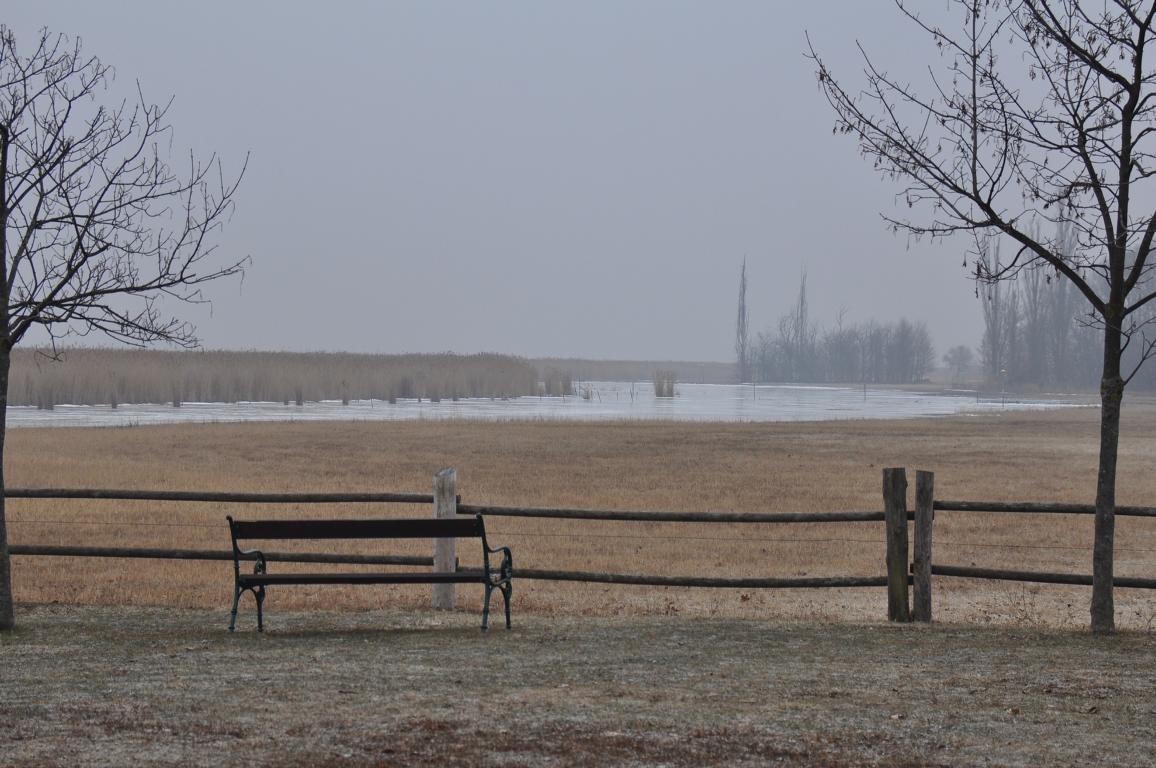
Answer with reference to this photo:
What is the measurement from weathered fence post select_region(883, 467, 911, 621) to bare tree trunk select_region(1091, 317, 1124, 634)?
1501 millimetres

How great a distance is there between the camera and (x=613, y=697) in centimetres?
721

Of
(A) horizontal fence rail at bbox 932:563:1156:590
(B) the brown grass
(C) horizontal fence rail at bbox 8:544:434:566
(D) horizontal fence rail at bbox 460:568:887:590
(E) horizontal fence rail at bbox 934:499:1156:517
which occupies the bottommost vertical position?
(B) the brown grass

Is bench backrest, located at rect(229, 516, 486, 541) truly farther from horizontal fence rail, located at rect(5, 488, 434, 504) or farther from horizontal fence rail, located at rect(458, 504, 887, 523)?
horizontal fence rail, located at rect(5, 488, 434, 504)

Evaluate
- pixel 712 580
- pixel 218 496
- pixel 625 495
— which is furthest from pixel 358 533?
pixel 625 495

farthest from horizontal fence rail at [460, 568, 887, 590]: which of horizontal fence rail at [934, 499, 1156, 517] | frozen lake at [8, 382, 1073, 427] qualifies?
frozen lake at [8, 382, 1073, 427]

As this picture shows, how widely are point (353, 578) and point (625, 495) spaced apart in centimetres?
1780

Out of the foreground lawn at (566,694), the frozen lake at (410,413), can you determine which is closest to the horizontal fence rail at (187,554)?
the foreground lawn at (566,694)

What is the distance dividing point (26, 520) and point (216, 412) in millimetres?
40930

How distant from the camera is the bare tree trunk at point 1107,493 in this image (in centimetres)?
959

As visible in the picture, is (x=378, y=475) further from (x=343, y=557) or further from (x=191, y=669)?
(x=191, y=669)

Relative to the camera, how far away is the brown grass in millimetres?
15195

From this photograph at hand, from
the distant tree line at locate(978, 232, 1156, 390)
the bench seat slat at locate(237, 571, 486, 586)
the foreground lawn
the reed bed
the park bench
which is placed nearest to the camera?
the foreground lawn

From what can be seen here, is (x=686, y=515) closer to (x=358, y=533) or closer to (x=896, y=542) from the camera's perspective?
(x=896, y=542)

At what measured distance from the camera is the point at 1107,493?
9.64m
